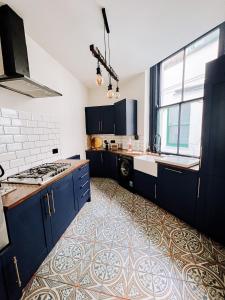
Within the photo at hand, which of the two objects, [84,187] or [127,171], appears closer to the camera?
[84,187]

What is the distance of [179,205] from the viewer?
6.66 feet

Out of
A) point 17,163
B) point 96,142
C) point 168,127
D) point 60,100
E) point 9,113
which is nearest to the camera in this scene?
point 9,113

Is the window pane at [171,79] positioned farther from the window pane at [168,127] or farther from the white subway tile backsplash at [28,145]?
the white subway tile backsplash at [28,145]

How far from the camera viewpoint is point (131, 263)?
1.42 metres

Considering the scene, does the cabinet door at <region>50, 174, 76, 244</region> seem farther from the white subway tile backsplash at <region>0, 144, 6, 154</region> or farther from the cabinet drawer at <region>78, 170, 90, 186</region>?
the white subway tile backsplash at <region>0, 144, 6, 154</region>

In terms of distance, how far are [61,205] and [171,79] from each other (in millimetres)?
3189

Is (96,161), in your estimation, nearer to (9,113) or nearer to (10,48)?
(9,113)

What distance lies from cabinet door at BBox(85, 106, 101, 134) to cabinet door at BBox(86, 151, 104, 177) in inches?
25.7

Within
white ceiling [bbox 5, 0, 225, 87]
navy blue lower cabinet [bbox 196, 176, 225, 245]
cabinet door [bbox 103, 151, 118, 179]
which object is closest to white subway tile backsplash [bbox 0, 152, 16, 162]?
white ceiling [bbox 5, 0, 225, 87]

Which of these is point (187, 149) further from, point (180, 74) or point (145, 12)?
point (145, 12)

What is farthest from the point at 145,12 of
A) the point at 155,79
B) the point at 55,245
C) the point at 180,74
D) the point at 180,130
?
the point at 55,245

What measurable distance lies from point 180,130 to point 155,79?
4.48ft

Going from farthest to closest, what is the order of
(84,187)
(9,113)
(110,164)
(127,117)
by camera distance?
(110,164), (127,117), (84,187), (9,113)

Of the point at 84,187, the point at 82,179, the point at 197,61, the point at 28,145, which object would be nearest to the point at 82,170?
the point at 82,179
